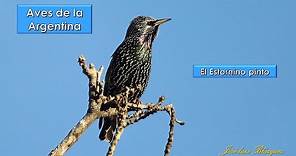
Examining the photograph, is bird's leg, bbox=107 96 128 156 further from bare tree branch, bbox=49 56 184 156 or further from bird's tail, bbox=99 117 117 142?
bird's tail, bbox=99 117 117 142

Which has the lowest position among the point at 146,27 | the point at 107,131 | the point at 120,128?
the point at 107,131

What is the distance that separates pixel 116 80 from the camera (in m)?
7.77

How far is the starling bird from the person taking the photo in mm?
7746

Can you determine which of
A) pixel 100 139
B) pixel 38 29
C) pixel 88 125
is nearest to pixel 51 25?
pixel 38 29

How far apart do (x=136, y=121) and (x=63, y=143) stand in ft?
2.84

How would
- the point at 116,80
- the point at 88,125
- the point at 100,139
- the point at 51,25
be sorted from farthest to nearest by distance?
the point at 51,25 → the point at 116,80 → the point at 100,139 → the point at 88,125

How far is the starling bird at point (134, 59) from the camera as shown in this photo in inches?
305

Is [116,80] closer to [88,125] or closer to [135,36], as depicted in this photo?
[135,36]

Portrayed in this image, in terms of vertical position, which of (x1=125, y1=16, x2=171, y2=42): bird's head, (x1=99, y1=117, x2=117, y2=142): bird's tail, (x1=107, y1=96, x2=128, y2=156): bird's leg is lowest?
(x1=99, y1=117, x2=117, y2=142): bird's tail

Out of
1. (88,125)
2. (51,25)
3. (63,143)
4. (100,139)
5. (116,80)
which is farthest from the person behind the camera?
(51,25)

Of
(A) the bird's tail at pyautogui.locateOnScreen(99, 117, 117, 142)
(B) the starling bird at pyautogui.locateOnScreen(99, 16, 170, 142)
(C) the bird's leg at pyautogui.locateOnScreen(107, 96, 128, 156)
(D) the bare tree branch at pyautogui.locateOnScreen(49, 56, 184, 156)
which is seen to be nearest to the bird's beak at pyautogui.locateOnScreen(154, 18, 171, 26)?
(B) the starling bird at pyautogui.locateOnScreen(99, 16, 170, 142)

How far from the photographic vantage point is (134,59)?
7.93 metres

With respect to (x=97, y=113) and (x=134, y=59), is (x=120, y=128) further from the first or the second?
(x=134, y=59)

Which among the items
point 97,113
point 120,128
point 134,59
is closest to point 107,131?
point 134,59
